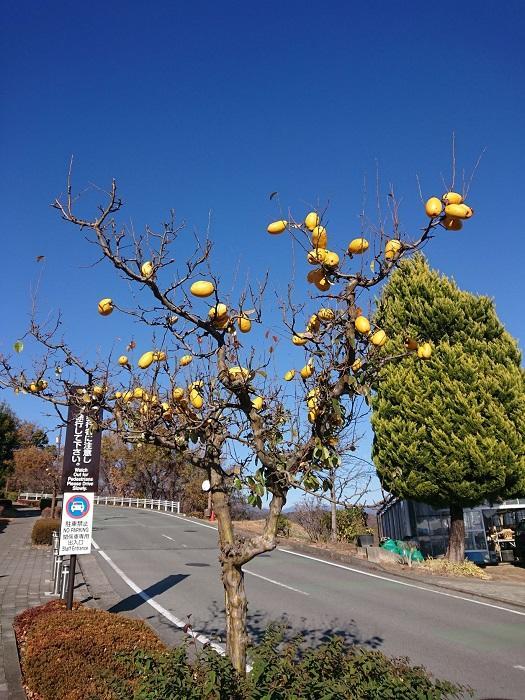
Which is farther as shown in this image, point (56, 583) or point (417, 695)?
point (56, 583)

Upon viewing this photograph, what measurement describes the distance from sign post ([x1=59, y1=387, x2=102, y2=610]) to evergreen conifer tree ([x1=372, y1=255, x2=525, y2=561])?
9.17 metres

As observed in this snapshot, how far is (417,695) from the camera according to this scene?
321 cm

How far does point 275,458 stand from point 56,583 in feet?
29.4

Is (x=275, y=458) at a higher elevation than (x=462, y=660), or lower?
higher

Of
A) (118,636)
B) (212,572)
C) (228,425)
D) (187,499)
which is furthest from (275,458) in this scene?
(187,499)

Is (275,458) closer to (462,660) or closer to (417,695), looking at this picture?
(417,695)

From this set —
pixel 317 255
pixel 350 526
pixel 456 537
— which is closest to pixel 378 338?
pixel 317 255

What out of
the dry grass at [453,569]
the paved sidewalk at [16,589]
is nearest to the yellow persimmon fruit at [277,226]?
the paved sidewalk at [16,589]

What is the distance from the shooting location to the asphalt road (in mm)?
7195

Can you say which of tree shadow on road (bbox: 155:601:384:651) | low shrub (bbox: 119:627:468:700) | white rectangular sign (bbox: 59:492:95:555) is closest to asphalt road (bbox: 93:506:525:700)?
tree shadow on road (bbox: 155:601:384:651)

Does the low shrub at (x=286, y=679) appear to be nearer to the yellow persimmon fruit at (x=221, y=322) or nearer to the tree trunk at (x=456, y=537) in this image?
the yellow persimmon fruit at (x=221, y=322)

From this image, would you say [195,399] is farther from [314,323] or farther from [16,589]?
[16,589]

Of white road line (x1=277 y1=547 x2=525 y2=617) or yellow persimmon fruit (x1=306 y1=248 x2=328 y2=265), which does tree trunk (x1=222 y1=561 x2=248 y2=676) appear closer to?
yellow persimmon fruit (x1=306 y1=248 x2=328 y2=265)

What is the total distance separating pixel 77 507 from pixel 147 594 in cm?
339
